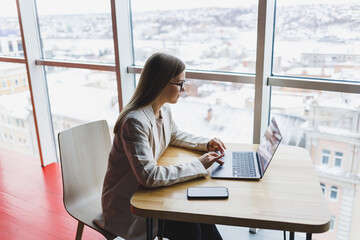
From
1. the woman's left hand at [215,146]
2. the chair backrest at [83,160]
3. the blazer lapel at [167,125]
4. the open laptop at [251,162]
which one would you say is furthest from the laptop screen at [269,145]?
the chair backrest at [83,160]

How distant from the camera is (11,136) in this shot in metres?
4.15

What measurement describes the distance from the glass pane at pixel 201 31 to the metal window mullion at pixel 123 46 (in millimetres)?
53

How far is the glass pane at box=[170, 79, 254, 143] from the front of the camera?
2477 millimetres

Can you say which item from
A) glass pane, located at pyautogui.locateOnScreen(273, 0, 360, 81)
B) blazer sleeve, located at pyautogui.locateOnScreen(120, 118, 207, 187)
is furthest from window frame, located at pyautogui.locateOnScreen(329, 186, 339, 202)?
blazer sleeve, located at pyautogui.locateOnScreen(120, 118, 207, 187)

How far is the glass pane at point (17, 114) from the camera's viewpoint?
3811 mm

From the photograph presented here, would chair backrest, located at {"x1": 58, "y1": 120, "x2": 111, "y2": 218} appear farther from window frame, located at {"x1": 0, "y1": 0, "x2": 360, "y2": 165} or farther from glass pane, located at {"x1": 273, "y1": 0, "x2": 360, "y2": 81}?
glass pane, located at {"x1": 273, "y1": 0, "x2": 360, "y2": 81}

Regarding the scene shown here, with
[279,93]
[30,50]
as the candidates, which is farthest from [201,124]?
[30,50]

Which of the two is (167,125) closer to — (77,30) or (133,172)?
(133,172)

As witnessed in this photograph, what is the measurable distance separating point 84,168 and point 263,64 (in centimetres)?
128

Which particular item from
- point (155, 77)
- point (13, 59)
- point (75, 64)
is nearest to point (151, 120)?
point (155, 77)

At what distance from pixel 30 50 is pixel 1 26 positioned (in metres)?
0.71

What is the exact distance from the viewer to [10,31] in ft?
12.1

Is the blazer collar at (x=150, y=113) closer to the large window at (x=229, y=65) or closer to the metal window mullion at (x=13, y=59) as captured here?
the large window at (x=229, y=65)

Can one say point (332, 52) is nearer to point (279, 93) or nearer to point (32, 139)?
point (279, 93)
